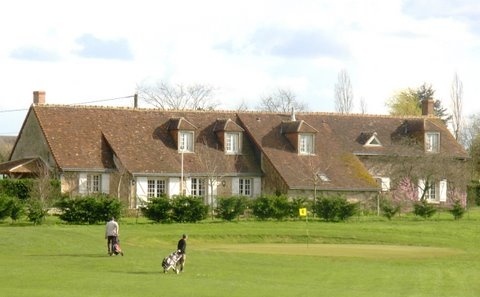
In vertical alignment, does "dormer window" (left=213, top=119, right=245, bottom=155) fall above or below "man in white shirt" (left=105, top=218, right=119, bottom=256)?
above

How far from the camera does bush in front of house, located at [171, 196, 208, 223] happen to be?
58.6 metres

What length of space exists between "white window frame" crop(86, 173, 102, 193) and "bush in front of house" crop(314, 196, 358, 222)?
44.7 ft

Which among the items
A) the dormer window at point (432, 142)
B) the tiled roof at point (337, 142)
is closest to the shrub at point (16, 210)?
the tiled roof at point (337, 142)

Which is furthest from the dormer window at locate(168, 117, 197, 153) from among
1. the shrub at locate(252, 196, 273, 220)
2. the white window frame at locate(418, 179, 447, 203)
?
the white window frame at locate(418, 179, 447, 203)

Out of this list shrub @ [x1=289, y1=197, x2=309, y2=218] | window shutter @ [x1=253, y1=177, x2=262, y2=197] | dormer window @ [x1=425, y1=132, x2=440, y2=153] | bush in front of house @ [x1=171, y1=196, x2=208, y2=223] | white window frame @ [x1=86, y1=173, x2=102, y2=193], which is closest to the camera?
bush in front of house @ [x1=171, y1=196, x2=208, y2=223]

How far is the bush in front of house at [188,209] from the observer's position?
58625 mm

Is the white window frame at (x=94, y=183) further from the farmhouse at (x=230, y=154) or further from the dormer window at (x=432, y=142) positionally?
the dormer window at (x=432, y=142)

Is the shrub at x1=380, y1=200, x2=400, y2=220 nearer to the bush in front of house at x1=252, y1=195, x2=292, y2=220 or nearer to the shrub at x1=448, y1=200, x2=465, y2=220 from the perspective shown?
the shrub at x1=448, y1=200, x2=465, y2=220

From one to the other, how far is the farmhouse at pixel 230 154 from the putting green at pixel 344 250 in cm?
1728

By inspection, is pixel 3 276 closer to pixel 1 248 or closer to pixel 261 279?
pixel 261 279

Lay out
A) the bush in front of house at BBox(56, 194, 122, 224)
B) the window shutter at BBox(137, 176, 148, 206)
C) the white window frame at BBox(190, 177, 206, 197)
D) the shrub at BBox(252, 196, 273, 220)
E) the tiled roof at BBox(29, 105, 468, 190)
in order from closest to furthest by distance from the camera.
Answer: the bush in front of house at BBox(56, 194, 122, 224) → the shrub at BBox(252, 196, 273, 220) → the window shutter at BBox(137, 176, 148, 206) → the tiled roof at BBox(29, 105, 468, 190) → the white window frame at BBox(190, 177, 206, 197)

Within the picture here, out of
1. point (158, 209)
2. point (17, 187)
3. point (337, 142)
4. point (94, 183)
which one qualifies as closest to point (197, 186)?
point (94, 183)

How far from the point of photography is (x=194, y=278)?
110 feet

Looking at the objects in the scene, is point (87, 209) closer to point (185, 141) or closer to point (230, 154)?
point (185, 141)
